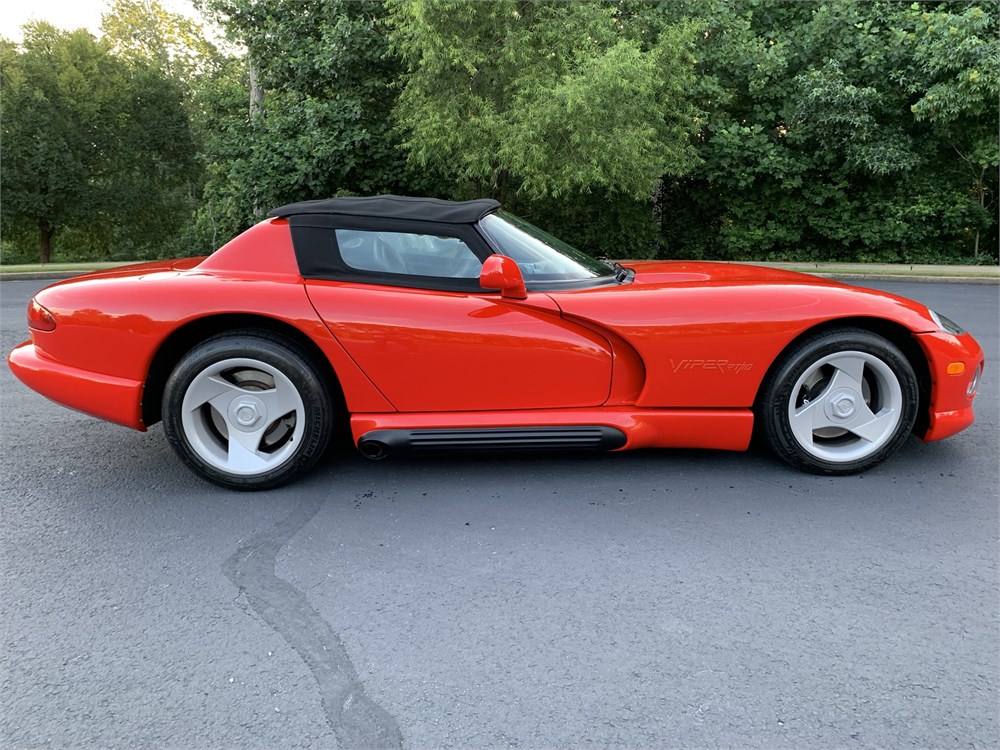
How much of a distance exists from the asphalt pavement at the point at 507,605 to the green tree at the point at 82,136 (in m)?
25.8

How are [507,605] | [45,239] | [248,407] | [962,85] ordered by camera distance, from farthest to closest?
1. [45,239]
2. [962,85]
3. [248,407]
4. [507,605]

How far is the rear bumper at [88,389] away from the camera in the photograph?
330 cm

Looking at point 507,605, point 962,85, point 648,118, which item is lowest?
point 507,605

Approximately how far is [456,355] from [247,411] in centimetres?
97

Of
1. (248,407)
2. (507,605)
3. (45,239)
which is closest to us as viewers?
(507,605)

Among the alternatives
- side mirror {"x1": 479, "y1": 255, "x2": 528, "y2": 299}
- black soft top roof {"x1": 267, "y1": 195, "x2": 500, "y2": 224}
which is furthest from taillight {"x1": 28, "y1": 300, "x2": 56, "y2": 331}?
side mirror {"x1": 479, "y1": 255, "x2": 528, "y2": 299}

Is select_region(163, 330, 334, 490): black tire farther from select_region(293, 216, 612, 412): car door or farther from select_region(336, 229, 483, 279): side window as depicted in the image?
select_region(336, 229, 483, 279): side window

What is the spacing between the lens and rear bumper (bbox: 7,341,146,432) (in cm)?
330

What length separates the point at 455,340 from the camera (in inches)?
125

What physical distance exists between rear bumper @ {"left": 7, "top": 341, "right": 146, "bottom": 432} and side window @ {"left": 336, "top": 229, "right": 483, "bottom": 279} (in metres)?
1.12

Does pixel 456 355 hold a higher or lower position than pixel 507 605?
higher

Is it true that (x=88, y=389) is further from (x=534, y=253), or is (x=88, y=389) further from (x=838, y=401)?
(x=838, y=401)

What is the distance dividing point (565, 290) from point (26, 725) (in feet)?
8.08

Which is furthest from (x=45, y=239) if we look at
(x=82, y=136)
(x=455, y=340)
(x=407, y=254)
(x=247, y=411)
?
(x=455, y=340)
